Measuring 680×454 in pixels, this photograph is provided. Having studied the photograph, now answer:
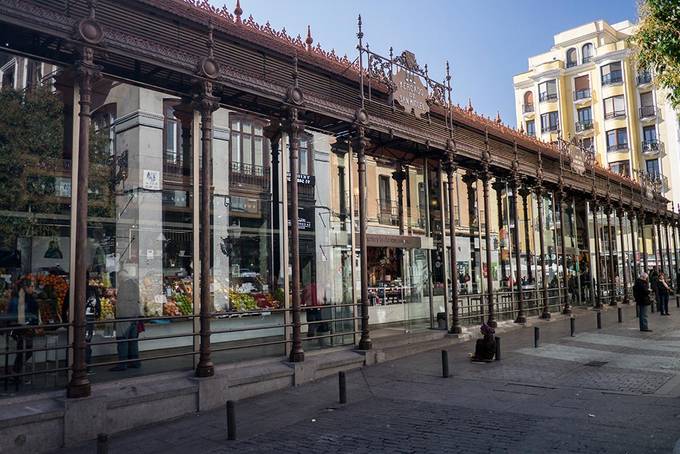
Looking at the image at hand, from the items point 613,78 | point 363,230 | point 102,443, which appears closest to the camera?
point 102,443

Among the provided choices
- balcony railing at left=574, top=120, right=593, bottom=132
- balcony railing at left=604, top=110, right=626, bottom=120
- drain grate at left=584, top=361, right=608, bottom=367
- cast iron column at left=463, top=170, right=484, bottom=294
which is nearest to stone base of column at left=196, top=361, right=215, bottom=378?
drain grate at left=584, top=361, right=608, bottom=367

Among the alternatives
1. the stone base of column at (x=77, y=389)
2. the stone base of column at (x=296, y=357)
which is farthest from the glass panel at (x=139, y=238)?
the stone base of column at (x=296, y=357)

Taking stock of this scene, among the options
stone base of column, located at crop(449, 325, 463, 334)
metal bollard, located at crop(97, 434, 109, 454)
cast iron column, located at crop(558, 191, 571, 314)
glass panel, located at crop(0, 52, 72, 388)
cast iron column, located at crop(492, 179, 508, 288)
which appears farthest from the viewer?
cast iron column, located at crop(558, 191, 571, 314)

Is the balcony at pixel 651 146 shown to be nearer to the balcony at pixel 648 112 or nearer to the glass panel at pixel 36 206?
the balcony at pixel 648 112

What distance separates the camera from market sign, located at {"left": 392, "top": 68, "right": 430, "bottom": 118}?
13.6 metres

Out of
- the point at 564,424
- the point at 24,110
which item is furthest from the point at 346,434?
the point at 24,110

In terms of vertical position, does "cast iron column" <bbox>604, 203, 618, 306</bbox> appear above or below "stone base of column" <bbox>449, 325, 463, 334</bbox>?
above

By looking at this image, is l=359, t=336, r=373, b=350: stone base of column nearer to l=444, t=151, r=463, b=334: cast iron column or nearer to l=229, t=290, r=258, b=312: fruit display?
l=229, t=290, r=258, b=312: fruit display

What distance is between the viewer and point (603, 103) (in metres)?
55.7

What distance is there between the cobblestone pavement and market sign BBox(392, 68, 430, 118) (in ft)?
20.6

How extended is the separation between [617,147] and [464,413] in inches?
2139

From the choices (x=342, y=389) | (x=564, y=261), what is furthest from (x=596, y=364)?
(x=564, y=261)

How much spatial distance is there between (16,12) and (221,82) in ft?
10.4

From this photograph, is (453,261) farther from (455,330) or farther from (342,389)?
(342,389)
